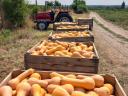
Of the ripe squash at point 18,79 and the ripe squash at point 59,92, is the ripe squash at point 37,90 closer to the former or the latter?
the ripe squash at point 59,92

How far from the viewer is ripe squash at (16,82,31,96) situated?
3.05 metres

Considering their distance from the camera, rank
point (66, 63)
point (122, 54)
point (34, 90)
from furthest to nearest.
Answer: point (122, 54), point (66, 63), point (34, 90)

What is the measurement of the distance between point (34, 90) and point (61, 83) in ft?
1.33

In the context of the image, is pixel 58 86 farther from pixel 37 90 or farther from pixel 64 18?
pixel 64 18

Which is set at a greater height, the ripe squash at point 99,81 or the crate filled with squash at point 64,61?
the ripe squash at point 99,81

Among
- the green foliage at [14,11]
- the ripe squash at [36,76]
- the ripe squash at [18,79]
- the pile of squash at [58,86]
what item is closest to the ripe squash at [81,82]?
the pile of squash at [58,86]

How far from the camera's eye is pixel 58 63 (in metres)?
5.59

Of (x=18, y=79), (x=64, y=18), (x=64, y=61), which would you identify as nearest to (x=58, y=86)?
(x=18, y=79)

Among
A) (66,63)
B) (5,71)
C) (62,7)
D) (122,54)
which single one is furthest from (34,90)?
(62,7)

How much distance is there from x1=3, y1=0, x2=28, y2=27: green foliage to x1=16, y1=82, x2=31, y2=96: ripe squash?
54.2ft

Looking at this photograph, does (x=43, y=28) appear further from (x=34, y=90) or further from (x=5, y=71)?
(x=34, y=90)

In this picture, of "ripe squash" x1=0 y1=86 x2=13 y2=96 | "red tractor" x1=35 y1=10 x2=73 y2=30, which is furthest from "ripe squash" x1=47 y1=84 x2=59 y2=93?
"red tractor" x1=35 y1=10 x2=73 y2=30

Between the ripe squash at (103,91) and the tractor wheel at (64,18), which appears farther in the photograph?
the tractor wheel at (64,18)

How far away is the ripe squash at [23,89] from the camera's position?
3.05 meters
